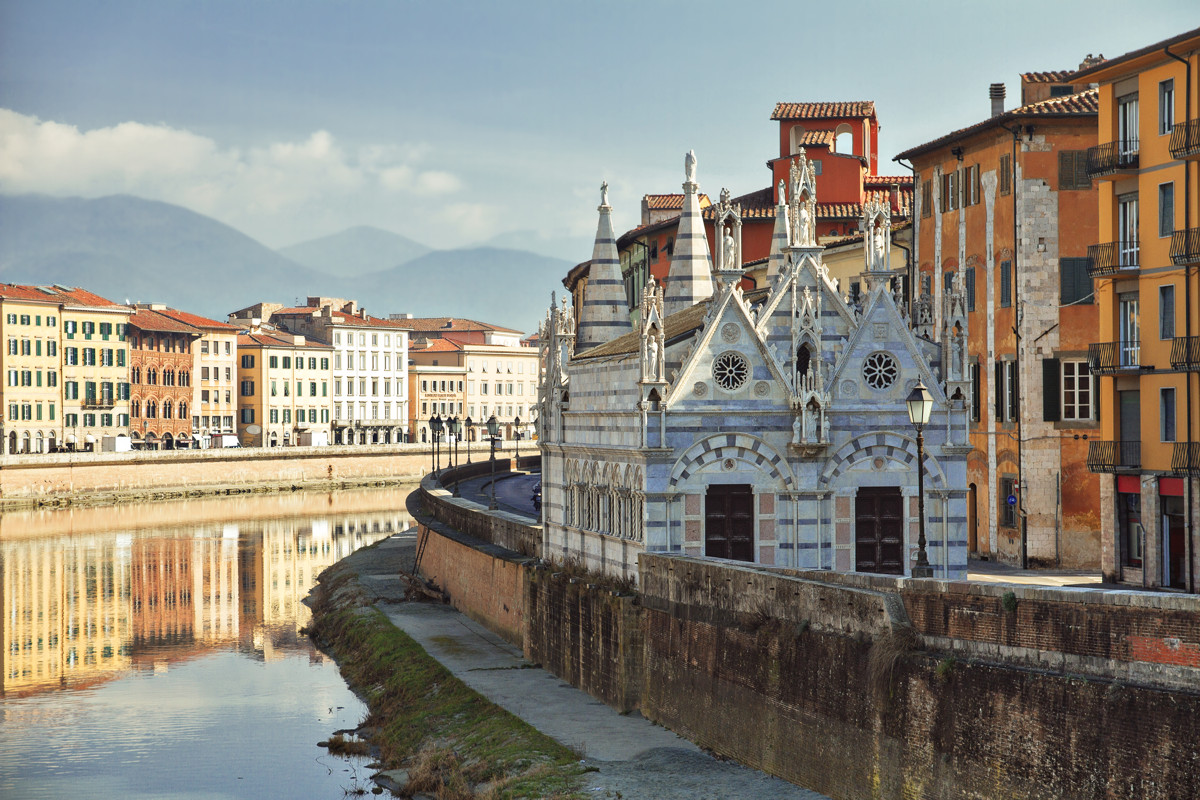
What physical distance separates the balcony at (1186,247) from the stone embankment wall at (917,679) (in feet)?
42.3

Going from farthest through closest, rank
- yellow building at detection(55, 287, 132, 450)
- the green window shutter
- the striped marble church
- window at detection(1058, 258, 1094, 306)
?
yellow building at detection(55, 287, 132, 450) < window at detection(1058, 258, 1094, 306) < the green window shutter < the striped marble church

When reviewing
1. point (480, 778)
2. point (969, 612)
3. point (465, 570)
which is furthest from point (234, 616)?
point (969, 612)

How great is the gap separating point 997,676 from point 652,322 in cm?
1238

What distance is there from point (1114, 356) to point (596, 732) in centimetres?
1503

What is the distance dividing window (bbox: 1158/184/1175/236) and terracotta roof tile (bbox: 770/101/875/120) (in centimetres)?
3145

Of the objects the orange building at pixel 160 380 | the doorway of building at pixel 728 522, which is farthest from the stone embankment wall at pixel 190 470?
the doorway of building at pixel 728 522

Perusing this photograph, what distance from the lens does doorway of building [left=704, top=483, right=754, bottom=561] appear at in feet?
97.4

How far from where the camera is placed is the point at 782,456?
97.9ft

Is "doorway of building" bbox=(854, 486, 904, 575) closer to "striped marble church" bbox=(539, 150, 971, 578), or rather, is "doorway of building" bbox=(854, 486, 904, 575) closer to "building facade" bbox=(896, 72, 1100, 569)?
"striped marble church" bbox=(539, 150, 971, 578)

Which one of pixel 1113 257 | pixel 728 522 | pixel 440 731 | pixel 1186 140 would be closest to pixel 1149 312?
pixel 1113 257

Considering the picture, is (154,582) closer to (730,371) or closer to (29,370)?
(730,371)

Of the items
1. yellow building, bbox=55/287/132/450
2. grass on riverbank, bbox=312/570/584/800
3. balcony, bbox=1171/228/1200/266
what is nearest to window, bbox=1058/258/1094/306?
balcony, bbox=1171/228/1200/266

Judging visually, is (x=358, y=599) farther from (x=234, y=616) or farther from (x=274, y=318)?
(x=274, y=318)

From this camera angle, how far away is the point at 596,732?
27.9 meters
